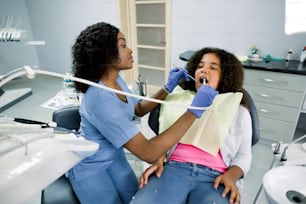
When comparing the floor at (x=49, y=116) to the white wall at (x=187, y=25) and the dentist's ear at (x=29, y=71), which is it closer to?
the dentist's ear at (x=29, y=71)

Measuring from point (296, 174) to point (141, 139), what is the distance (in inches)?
26.8

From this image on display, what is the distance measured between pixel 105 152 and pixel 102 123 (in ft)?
0.69

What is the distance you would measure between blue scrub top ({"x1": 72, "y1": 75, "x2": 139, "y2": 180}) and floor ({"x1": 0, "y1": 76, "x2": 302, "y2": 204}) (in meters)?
0.22

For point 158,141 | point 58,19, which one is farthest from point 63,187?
point 58,19

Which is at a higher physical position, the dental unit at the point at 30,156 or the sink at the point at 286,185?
the dental unit at the point at 30,156

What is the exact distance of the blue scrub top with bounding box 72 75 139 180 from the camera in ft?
2.92

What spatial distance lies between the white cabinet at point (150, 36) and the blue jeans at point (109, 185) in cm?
242

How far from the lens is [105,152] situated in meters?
1.05

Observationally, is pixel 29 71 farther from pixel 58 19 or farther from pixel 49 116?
pixel 58 19

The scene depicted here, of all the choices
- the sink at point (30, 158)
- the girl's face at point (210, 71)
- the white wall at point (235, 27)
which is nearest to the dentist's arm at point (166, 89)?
the girl's face at point (210, 71)

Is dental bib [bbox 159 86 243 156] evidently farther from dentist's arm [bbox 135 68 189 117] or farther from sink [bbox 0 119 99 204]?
sink [bbox 0 119 99 204]

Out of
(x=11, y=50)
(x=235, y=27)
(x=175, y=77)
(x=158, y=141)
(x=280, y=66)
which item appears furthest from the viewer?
(x=11, y=50)

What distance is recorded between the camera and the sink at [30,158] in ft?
1.32

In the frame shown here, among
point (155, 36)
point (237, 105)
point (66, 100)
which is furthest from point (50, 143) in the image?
point (155, 36)
